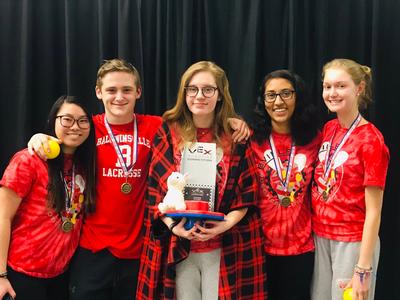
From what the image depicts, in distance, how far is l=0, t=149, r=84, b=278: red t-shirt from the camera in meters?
1.68

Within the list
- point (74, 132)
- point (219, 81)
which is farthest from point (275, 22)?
point (74, 132)

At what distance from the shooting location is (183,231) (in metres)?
1.50

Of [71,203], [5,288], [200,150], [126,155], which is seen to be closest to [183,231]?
[200,150]

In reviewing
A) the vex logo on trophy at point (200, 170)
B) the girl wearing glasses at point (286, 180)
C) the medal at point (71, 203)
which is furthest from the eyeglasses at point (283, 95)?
the medal at point (71, 203)

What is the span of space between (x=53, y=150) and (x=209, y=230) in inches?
31.1

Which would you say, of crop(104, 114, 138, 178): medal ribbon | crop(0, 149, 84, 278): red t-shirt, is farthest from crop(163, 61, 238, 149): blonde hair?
crop(0, 149, 84, 278): red t-shirt

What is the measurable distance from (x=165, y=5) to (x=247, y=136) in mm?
1179

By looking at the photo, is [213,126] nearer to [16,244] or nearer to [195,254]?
[195,254]

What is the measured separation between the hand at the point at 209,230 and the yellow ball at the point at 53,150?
0.73 m

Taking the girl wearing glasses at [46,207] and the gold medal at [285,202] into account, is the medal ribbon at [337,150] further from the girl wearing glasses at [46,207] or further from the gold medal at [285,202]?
the girl wearing glasses at [46,207]

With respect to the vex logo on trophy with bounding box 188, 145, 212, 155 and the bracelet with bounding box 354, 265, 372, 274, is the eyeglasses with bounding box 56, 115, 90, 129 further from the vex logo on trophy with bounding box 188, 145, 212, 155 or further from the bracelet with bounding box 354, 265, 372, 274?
the bracelet with bounding box 354, 265, 372, 274

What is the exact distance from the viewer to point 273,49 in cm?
235

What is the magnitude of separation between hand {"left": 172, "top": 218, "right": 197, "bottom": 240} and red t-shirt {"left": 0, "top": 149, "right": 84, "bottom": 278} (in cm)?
61

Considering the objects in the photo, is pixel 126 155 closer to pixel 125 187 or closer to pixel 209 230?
pixel 125 187
